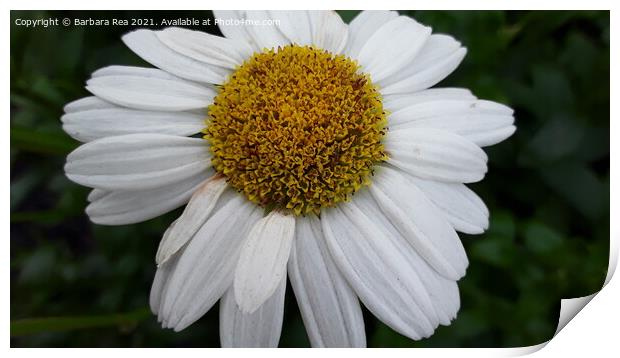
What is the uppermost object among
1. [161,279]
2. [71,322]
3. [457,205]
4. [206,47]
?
[206,47]

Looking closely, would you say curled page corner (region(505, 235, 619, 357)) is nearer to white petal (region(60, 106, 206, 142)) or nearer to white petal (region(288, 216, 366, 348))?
white petal (region(288, 216, 366, 348))

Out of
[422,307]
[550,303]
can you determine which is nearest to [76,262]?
[422,307]

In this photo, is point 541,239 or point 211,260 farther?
point 541,239

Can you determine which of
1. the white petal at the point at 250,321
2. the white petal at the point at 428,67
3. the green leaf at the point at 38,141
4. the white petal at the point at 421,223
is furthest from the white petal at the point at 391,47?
the green leaf at the point at 38,141

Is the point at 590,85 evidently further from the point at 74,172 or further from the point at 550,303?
the point at 74,172

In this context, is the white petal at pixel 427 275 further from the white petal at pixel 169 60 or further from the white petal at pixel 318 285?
the white petal at pixel 169 60

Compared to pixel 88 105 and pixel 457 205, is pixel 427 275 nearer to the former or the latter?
pixel 457 205

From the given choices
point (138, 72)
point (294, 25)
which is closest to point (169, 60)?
point (138, 72)
